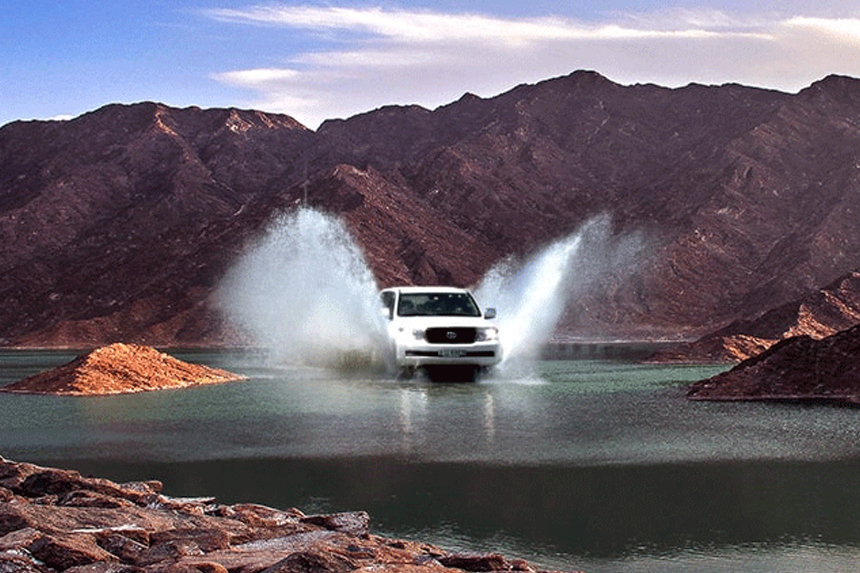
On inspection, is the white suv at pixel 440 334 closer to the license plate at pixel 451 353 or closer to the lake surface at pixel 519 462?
the license plate at pixel 451 353

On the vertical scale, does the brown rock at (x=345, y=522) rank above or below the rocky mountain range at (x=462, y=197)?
below

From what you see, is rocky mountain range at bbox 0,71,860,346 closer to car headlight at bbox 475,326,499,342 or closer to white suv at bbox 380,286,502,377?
white suv at bbox 380,286,502,377

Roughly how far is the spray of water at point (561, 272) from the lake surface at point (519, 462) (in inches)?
3030

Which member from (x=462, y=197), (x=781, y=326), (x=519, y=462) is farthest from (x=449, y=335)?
(x=462, y=197)

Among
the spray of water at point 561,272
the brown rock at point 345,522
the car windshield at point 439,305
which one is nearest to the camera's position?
the brown rock at point 345,522

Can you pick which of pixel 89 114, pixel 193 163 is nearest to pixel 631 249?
pixel 193 163

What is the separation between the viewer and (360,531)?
37.0ft

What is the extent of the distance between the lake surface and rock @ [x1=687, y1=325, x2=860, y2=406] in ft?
7.19

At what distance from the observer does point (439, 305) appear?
3148 centimetres

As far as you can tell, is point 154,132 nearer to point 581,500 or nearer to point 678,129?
point 678,129

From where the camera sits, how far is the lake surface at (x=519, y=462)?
11961 mm

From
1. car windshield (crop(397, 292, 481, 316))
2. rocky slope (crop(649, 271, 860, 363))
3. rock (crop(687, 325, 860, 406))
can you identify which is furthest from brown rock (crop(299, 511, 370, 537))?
rocky slope (crop(649, 271, 860, 363))

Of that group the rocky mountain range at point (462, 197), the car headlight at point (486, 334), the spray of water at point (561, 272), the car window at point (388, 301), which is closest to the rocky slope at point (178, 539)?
the car headlight at point (486, 334)

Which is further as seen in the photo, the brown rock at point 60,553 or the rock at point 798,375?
the rock at point 798,375
